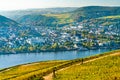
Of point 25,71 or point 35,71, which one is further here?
point 25,71

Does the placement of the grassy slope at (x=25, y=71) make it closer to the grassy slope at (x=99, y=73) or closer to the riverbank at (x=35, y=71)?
the riverbank at (x=35, y=71)

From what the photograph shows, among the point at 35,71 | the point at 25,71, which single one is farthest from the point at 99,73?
the point at 25,71

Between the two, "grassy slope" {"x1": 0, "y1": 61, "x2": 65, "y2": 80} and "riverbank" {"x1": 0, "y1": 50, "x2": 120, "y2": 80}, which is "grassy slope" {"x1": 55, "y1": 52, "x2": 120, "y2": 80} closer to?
"riverbank" {"x1": 0, "y1": 50, "x2": 120, "y2": 80}


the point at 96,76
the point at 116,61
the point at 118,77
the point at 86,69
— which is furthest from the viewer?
the point at 116,61

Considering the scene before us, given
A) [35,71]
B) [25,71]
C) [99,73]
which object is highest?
[99,73]

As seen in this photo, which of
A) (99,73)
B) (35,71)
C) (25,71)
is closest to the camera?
(99,73)

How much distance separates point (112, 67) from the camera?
62.6 m

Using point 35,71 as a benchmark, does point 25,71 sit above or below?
below

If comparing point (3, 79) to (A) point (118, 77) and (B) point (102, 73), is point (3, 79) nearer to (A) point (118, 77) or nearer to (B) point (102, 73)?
(B) point (102, 73)

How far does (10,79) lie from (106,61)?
19.4 meters

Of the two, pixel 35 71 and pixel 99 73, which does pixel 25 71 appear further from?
pixel 99 73

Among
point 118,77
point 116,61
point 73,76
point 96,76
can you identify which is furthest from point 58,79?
point 116,61

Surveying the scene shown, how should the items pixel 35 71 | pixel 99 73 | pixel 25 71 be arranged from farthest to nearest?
pixel 25 71, pixel 35 71, pixel 99 73

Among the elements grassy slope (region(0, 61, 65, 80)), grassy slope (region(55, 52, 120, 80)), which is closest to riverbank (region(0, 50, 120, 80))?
grassy slope (region(0, 61, 65, 80))
